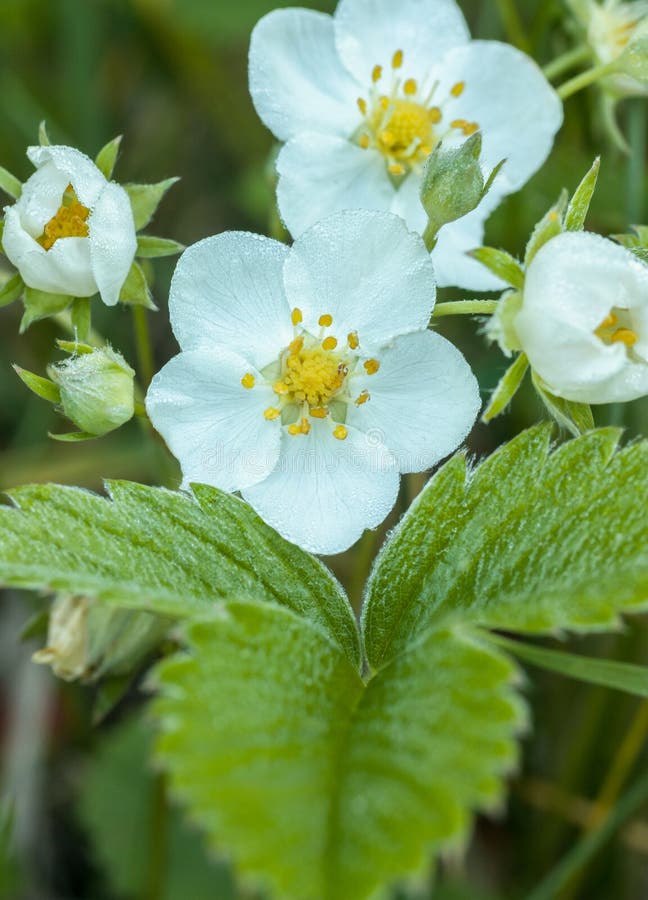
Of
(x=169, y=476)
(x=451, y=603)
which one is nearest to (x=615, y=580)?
(x=451, y=603)

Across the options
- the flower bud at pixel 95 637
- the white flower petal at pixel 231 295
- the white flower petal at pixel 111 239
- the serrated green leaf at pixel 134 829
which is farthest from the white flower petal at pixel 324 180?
the serrated green leaf at pixel 134 829

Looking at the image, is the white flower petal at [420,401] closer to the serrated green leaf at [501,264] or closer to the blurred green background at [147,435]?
the serrated green leaf at [501,264]

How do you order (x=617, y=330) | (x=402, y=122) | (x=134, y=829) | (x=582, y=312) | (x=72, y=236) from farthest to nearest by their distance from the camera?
(x=134, y=829)
(x=402, y=122)
(x=72, y=236)
(x=617, y=330)
(x=582, y=312)

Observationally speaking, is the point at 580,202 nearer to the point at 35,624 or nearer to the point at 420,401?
the point at 420,401

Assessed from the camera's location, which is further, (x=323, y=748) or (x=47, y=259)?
→ (x=47, y=259)

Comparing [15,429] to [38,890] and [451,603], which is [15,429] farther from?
[451,603]

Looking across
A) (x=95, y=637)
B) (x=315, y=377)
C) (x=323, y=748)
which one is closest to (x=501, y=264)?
(x=315, y=377)
